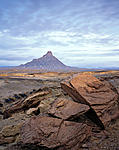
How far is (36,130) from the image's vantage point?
5637mm

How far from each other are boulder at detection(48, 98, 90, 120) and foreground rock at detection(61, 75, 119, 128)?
522 millimetres

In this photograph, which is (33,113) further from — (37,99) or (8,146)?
(8,146)

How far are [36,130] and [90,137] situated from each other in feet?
7.66

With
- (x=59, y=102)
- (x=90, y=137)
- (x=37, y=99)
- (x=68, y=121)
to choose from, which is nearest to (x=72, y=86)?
(x=59, y=102)

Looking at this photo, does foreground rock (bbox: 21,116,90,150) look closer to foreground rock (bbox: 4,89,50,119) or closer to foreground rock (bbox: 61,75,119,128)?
foreground rock (bbox: 61,75,119,128)

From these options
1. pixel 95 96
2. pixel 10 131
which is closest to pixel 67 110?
pixel 95 96

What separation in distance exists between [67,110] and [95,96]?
1.69 m

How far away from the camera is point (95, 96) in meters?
7.45

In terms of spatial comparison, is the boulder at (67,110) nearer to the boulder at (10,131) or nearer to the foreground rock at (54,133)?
the foreground rock at (54,133)

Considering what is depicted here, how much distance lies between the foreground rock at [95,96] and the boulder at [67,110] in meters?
0.52

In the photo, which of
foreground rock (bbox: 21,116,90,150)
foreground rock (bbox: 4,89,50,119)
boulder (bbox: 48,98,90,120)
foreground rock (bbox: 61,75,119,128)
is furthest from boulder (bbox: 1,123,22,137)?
foreground rock (bbox: 61,75,119,128)

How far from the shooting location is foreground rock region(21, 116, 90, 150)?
17.7 feet

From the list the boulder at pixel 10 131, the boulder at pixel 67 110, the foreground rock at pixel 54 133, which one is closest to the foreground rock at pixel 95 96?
the boulder at pixel 67 110

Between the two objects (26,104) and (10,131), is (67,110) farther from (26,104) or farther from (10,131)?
(26,104)
